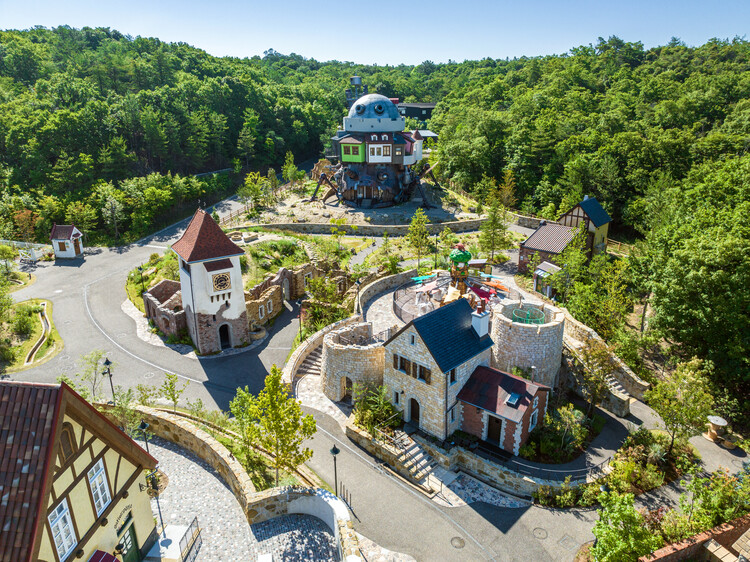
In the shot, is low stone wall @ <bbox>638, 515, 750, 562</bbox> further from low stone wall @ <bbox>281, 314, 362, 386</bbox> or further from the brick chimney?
low stone wall @ <bbox>281, 314, 362, 386</bbox>

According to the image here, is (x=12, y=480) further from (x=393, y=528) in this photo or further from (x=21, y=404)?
(x=393, y=528)

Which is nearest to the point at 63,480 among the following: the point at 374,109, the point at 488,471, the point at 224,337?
the point at 488,471

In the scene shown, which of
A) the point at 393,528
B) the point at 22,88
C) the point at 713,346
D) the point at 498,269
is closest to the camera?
the point at 393,528

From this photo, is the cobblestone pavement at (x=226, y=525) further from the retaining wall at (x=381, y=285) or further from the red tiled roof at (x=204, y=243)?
the retaining wall at (x=381, y=285)

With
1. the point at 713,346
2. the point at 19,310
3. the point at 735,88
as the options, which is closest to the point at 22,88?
the point at 19,310

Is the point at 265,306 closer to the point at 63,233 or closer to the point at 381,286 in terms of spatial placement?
the point at 381,286
